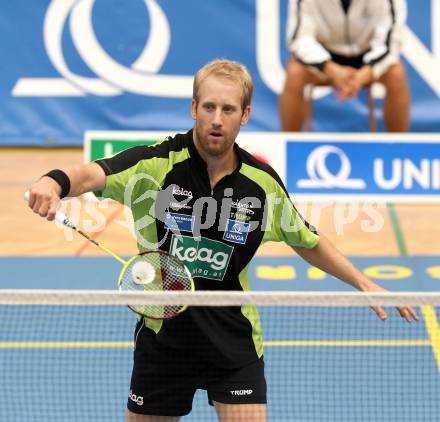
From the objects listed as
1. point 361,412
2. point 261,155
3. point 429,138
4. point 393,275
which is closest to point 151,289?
point 361,412

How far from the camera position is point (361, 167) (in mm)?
9344

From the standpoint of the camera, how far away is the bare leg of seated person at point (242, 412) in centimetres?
375

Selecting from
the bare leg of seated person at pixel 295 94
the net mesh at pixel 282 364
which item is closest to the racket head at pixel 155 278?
the net mesh at pixel 282 364

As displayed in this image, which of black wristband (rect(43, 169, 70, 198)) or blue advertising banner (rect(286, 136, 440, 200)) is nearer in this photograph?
black wristband (rect(43, 169, 70, 198))

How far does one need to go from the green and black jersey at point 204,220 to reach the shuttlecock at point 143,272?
0.27 feet

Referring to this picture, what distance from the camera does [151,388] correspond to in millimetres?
3844

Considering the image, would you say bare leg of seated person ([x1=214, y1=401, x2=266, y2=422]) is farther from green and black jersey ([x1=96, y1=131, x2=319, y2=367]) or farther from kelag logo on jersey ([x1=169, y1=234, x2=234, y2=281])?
kelag logo on jersey ([x1=169, y1=234, x2=234, y2=281])

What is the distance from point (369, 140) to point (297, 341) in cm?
332

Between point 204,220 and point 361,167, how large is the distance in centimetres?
577

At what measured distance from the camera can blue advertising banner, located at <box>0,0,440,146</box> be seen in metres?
10.8

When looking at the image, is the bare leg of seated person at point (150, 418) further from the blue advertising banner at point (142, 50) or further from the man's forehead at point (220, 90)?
the blue advertising banner at point (142, 50)

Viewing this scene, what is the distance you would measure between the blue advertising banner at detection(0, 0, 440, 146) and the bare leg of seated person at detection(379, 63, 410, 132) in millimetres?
701

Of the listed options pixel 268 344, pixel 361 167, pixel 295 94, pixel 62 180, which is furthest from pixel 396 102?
pixel 62 180

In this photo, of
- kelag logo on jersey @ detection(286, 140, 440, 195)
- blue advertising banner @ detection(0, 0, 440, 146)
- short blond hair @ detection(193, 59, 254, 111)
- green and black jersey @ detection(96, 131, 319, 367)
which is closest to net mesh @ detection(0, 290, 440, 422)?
green and black jersey @ detection(96, 131, 319, 367)
